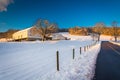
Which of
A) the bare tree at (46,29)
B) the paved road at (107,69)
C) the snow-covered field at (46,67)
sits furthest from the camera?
the bare tree at (46,29)

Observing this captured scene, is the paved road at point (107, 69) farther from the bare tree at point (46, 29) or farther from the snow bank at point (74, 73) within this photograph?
the bare tree at point (46, 29)

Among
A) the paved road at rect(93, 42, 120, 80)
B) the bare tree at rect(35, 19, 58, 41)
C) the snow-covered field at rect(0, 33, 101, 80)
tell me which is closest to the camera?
the paved road at rect(93, 42, 120, 80)

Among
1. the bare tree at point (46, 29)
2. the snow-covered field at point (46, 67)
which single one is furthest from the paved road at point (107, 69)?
the bare tree at point (46, 29)

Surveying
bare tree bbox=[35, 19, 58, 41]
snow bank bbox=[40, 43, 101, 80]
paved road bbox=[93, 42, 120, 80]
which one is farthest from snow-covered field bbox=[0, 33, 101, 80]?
bare tree bbox=[35, 19, 58, 41]

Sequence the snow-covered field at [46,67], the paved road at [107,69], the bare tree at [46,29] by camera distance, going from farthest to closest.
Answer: the bare tree at [46,29] < the snow-covered field at [46,67] < the paved road at [107,69]

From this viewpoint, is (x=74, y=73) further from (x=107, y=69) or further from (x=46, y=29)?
(x=46, y=29)

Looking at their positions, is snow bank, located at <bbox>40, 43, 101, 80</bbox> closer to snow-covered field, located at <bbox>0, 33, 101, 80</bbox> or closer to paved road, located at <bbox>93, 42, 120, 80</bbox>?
snow-covered field, located at <bbox>0, 33, 101, 80</bbox>

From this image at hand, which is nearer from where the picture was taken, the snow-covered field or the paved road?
the paved road

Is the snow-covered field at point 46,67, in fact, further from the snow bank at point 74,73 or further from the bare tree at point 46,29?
the bare tree at point 46,29

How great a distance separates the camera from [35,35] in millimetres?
98000

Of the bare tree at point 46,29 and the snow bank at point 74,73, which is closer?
the snow bank at point 74,73

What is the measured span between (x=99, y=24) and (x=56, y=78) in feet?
440

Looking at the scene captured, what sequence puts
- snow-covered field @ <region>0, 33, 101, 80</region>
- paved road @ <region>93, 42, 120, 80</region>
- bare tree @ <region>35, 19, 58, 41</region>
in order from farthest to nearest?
1. bare tree @ <region>35, 19, 58, 41</region>
2. snow-covered field @ <region>0, 33, 101, 80</region>
3. paved road @ <region>93, 42, 120, 80</region>

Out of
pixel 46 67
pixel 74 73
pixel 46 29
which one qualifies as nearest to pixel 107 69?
pixel 74 73
